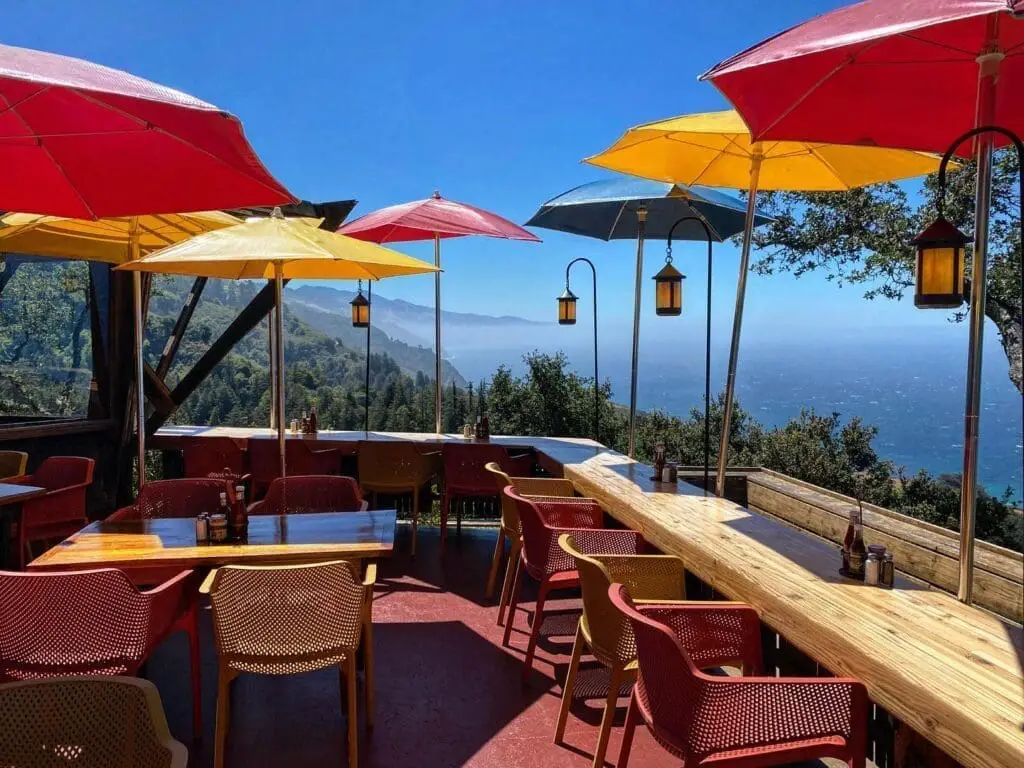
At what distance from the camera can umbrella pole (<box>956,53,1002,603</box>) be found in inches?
88.4

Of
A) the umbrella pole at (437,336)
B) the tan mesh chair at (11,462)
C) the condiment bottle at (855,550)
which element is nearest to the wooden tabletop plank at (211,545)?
the condiment bottle at (855,550)

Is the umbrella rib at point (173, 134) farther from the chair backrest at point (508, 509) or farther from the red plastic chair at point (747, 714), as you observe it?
the red plastic chair at point (747, 714)

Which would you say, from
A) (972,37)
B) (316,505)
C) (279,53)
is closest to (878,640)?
(972,37)

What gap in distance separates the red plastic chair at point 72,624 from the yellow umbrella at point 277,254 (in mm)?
1634

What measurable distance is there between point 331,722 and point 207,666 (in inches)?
35.9

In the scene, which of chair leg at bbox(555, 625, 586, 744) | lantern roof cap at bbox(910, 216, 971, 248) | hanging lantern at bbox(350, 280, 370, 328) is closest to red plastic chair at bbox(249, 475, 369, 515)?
chair leg at bbox(555, 625, 586, 744)

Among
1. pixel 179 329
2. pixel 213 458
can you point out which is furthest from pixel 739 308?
pixel 179 329

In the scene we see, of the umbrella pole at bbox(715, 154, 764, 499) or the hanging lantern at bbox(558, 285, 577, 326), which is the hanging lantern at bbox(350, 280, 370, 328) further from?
the umbrella pole at bbox(715, 154, 764, 499)

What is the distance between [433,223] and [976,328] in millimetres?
4324

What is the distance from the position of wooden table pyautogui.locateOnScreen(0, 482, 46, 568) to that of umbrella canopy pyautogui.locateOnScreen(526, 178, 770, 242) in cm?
374

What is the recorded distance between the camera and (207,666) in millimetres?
3631

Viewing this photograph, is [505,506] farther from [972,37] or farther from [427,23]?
[427,23]

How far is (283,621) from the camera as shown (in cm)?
253

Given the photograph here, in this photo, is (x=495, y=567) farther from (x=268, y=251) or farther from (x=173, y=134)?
(x=173, y=134)
